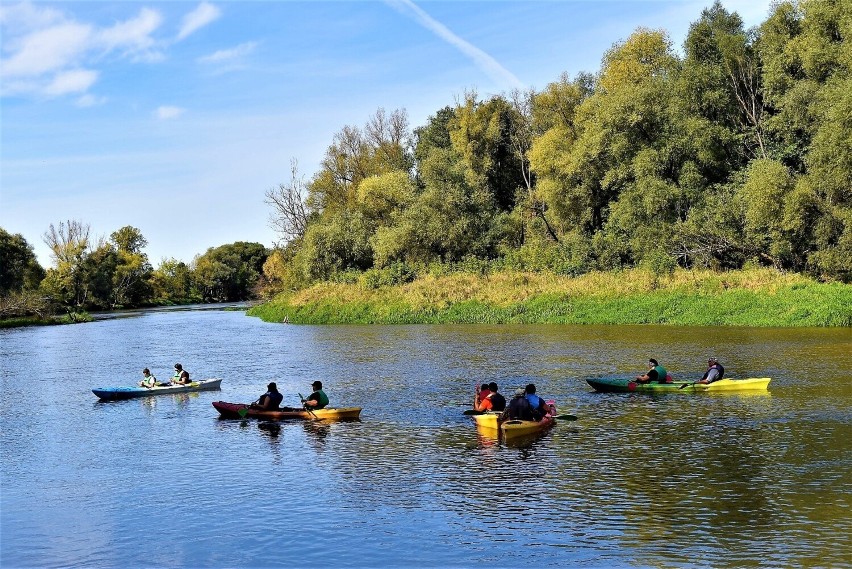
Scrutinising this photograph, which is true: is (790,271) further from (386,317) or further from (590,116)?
(386,317)

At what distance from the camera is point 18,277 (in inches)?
4003

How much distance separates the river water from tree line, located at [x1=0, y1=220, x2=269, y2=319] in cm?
7203

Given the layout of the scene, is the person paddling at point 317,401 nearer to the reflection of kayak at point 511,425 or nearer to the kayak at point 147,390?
the reflection of kayak at point 511,425

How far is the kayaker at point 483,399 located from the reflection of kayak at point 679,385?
643 centimetres

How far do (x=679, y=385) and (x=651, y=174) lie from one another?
3748cm

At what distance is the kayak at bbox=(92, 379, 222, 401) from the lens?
32.0 meters

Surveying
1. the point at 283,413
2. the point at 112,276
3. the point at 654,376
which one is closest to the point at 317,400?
the point at 283,413

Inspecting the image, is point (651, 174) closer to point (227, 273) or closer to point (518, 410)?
point (518, 410)

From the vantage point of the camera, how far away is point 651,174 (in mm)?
63156

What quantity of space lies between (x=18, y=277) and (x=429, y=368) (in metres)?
84.3

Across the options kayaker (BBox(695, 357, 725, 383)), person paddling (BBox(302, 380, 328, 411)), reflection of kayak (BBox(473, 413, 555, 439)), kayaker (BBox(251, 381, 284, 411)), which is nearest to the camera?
reflection of kayak (BBox(473, 413, 555, 439))

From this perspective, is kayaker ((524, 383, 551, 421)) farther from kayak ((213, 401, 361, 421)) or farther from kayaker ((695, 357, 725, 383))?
kayaker ((695, 357, 725, 383))

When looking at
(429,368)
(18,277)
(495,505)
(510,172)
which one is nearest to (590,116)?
(510,172)

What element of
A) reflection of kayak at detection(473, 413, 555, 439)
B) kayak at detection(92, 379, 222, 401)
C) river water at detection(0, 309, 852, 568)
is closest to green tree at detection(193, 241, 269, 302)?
kayak at detection(92, 379, 222, 401)
